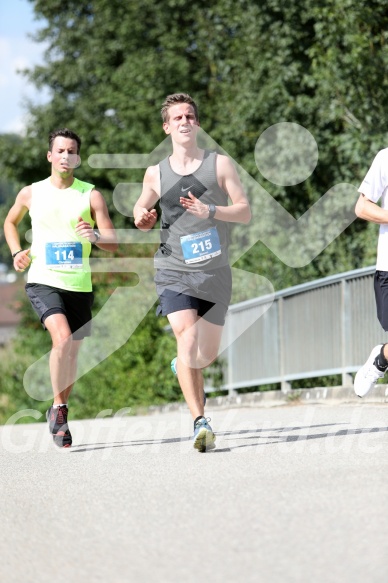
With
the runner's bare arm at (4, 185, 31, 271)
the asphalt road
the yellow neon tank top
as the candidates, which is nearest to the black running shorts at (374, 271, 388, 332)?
the asphalt road

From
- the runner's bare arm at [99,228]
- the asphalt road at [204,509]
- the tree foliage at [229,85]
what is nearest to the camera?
the asphalt road at [204,509]

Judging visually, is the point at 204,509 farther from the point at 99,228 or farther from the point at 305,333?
the point at 305,333

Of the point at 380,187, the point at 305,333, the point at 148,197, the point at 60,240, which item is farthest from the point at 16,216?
the point at 305,333

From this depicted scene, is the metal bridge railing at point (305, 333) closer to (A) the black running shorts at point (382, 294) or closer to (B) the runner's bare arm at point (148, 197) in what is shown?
(A) the black running shorts at point (382, 294)

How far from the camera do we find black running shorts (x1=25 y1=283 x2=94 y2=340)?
886cm

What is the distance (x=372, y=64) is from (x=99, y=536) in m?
12.0

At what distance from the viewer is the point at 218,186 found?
8016 millimetres

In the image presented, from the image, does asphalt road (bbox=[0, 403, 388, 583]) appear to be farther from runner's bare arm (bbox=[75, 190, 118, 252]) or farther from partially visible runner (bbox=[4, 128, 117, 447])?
runner's bare arm (bbox=[75, 190, 118, 252])

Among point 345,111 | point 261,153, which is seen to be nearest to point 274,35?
point 261,153

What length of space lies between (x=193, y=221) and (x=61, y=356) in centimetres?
158

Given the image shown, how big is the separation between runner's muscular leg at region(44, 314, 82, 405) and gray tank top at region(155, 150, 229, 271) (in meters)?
1.12

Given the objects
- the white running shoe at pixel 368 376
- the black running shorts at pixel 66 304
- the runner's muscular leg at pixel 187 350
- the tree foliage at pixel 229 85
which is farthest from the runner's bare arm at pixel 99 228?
the tree foliage at pixel 229 85

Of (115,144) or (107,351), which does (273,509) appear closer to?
(107,351)

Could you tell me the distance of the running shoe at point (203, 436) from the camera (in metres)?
7.82
